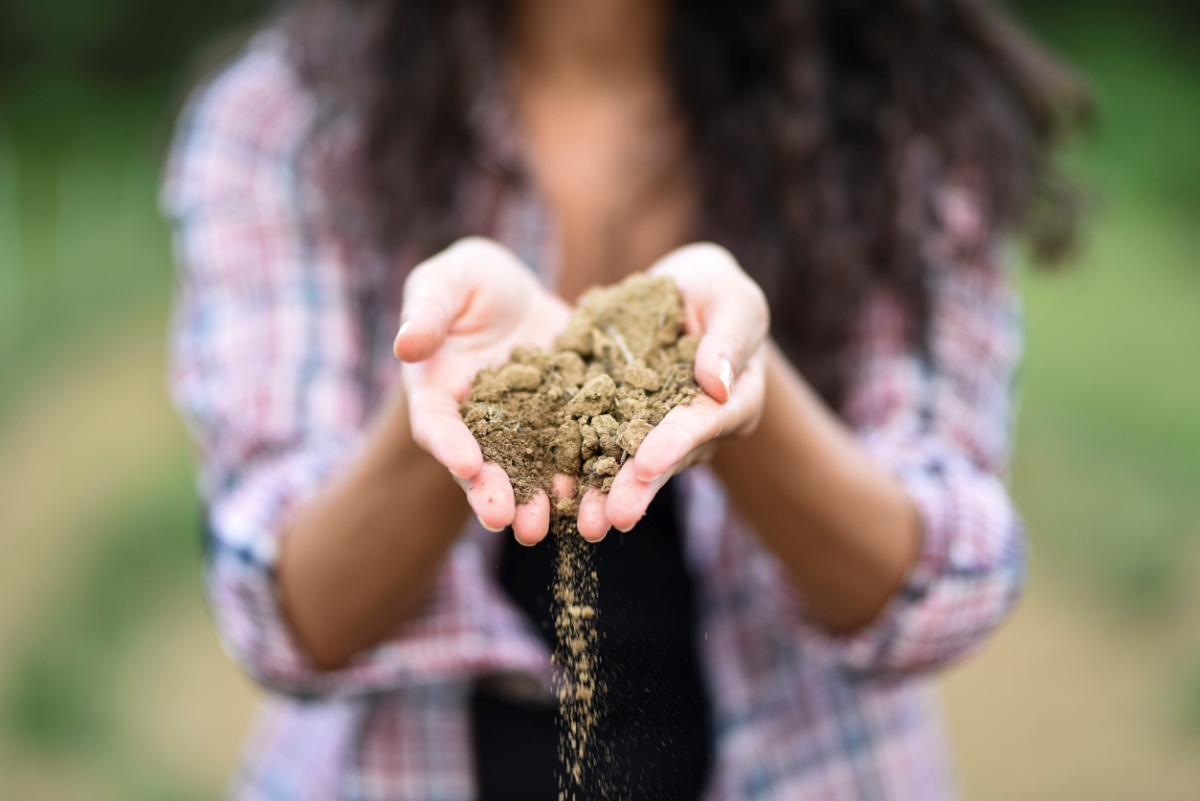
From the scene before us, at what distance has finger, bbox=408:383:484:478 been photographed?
2.49 feet

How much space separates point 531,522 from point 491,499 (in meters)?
0.05

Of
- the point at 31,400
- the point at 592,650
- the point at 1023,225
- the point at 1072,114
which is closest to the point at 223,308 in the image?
the point at 592,650

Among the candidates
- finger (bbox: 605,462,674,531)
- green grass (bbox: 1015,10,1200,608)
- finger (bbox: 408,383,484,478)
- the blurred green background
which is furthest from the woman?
green grass (bbox: 1015,10,1200,608)

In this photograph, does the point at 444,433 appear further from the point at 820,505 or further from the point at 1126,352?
the point at 1126,352

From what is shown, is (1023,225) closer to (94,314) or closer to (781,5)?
(781,5)

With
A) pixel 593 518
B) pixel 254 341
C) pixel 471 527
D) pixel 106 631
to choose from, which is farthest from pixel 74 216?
pixel 593 518

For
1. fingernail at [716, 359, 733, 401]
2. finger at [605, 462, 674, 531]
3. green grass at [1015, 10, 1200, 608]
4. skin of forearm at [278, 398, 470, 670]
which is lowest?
green grass at [1015, 10, 1200, 608]

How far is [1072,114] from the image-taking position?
1550 mm

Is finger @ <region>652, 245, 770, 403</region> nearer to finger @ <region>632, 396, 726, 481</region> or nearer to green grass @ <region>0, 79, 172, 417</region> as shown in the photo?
finger @ <region>632, 396, 726, 481</region>


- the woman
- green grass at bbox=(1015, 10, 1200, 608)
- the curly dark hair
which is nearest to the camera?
the woman

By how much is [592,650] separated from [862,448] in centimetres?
52

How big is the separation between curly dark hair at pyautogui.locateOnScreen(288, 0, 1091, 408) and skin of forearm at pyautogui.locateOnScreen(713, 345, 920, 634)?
0.86ft

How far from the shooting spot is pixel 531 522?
2.65 ft

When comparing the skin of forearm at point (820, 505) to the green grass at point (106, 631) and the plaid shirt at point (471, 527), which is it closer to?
the plaid shirt at point (471, 527)
